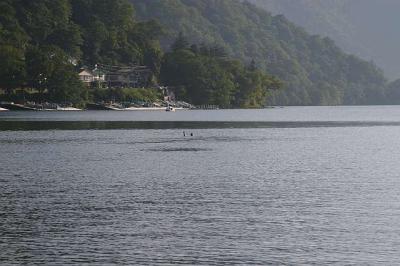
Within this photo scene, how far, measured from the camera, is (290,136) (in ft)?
432

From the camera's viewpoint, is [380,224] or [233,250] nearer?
[233,250]

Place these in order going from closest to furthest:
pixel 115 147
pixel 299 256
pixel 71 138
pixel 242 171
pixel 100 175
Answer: pixel 299 256 < pixel 100 175 < pixel 242 171 < pixel 115 147 < pixel 71 138

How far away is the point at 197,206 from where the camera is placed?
51.1 m

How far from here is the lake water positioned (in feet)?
126

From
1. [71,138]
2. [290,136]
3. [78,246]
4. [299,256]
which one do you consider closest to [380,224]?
[299,256]

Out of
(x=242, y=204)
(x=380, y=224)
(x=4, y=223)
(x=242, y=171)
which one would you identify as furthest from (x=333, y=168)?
(x=4, y=223)

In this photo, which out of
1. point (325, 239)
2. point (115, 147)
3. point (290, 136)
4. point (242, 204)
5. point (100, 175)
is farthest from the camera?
point (290, 136)

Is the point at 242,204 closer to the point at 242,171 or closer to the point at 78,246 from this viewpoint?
the point at 78,246

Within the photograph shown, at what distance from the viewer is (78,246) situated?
129 ft

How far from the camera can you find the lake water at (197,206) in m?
38.3

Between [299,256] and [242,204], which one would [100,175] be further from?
[299,256]

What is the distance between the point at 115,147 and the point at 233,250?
63.2 m

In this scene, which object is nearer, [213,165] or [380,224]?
[380,224]

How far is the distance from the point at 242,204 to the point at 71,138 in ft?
220
